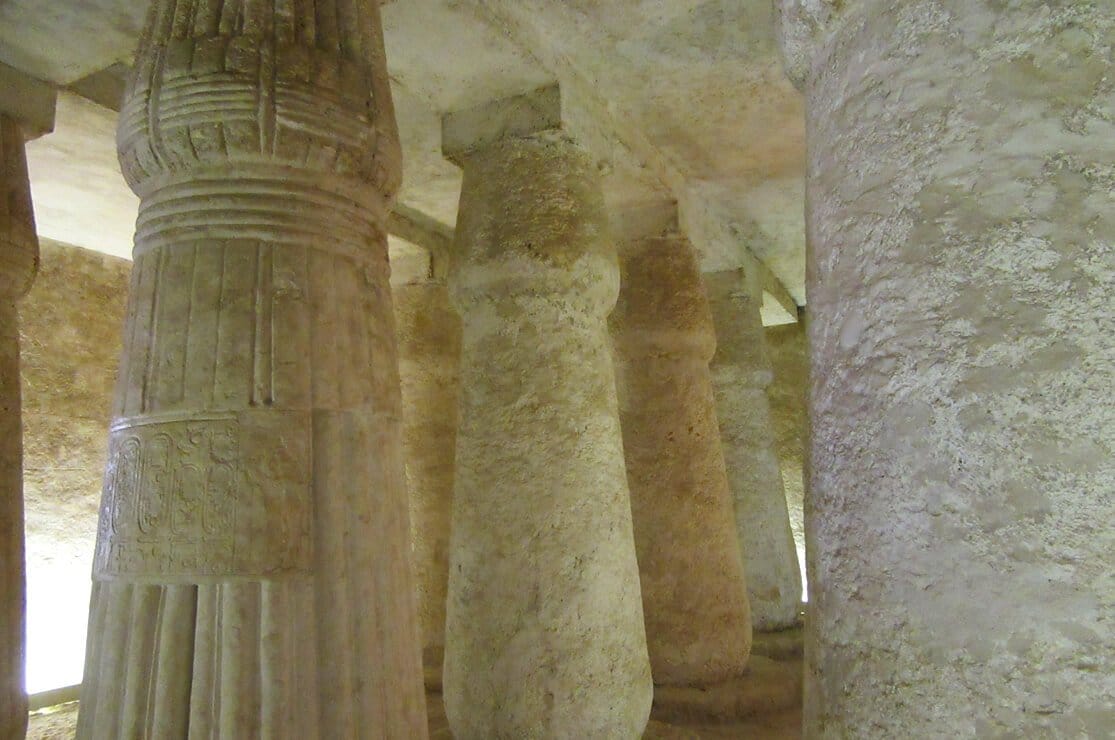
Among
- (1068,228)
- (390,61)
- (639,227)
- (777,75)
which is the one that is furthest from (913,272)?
(639,227)

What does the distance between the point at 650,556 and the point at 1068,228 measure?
3.56 meters

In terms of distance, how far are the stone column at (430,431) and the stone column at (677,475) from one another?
4.27 ft

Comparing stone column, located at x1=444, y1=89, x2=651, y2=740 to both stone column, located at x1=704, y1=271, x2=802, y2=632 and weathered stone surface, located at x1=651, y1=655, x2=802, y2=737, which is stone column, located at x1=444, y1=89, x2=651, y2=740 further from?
stone column, located at x1=704, y1=271, x2=802, y2=632

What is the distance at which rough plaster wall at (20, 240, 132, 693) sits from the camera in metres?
5.57

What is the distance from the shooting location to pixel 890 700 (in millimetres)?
935

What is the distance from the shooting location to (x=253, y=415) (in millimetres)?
1780

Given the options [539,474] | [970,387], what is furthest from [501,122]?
[970,387]

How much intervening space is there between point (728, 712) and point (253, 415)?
3.01 m

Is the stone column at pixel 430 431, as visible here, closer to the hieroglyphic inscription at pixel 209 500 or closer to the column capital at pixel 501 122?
the column capital at pixel 501 122

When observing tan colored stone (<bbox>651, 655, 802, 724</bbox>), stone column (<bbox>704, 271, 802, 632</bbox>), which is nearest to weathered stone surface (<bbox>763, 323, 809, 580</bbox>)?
stone column (<bbox>704, 271, 802, 632</bbox>)

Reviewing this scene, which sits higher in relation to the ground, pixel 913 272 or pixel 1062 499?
pixel 913 272

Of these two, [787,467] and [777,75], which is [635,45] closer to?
[777,75]

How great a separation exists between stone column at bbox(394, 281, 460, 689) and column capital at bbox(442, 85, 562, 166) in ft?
6.73

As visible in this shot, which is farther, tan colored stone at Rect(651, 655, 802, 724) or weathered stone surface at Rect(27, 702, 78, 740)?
weathered stone surface at Rect(27, 702, 78, 740)
